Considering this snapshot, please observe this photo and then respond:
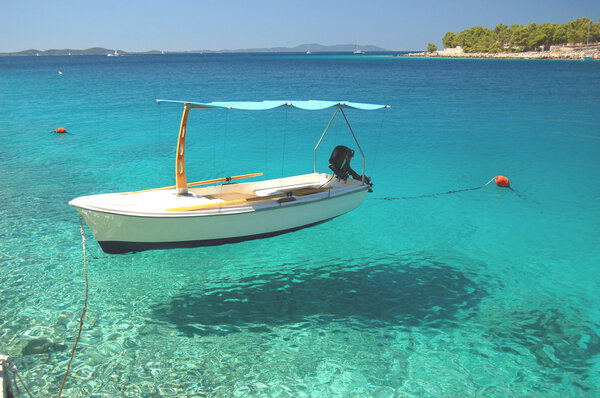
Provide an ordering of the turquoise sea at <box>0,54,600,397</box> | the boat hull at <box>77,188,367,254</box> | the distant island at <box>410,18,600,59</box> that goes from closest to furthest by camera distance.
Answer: the turquoise sea at <box>0,54,600,397</box> < the boat hull at <box>77,188,367,254</box> < the distant island at <box>410,18,600,59</box>

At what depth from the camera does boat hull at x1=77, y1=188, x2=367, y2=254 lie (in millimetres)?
8070

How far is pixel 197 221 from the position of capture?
842 centimetres

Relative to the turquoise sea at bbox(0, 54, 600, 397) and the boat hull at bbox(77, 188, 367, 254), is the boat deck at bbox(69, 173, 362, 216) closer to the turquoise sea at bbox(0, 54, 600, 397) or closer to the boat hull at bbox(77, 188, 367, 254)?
the boat hull at bbox(77, 188, 367, 254)

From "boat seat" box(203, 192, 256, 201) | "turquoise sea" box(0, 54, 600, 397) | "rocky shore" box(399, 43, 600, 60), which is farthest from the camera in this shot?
"rocky shore" box(399, 43, 600, 60)

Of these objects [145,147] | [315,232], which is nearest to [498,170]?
[315,232]

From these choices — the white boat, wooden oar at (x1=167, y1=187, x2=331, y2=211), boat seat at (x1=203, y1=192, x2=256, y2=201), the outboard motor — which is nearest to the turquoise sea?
the white boat

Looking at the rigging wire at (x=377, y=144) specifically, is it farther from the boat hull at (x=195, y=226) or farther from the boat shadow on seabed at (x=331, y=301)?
the boat hull at (x=195, y=226)

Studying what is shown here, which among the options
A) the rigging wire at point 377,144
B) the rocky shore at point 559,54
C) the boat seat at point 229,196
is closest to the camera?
the boat seat at point 229,196

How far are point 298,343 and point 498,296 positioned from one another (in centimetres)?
427

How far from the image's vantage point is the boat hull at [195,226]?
807 centimetres

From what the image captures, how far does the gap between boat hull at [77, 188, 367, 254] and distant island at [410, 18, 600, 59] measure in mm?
130000

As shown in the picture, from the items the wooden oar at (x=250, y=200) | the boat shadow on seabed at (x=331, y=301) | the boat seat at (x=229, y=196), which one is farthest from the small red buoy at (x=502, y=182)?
the boat seat at (x=229, y=196)

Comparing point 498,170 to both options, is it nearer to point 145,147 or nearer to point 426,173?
point 426,173

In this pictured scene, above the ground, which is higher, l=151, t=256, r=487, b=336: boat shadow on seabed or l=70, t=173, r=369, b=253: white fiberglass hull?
l=70, t=173, r=369, b=253: white fiberglass hull
